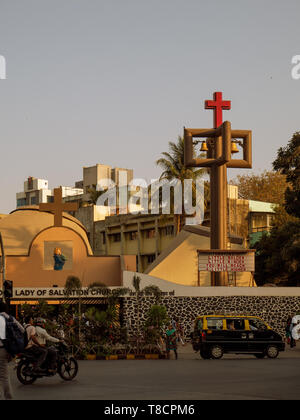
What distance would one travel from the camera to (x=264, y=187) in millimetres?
78062

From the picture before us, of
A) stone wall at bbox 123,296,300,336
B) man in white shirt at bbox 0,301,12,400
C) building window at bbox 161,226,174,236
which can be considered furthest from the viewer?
building window at bbox 161,226,174,236

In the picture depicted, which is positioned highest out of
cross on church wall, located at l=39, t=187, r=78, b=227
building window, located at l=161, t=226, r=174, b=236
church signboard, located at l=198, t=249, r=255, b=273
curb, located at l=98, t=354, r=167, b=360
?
building window, located at l=161, t=226, r=174, b=236

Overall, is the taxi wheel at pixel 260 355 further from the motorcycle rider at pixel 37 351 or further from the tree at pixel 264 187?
the tree at pixel 264 187

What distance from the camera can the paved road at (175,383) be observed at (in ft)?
44.5

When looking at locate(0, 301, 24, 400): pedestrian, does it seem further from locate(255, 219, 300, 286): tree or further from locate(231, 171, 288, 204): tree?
locate(231, 171, 288, 204): tree

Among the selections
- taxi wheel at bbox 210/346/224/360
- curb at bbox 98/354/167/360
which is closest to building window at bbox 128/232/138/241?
curb at bbox 98/354/167/360

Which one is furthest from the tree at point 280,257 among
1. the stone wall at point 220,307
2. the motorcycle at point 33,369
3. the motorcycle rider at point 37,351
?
the motorcycle rider at point 37,351

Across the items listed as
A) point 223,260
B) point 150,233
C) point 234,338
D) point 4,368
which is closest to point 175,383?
point 4,368

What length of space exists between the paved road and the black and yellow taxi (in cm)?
242

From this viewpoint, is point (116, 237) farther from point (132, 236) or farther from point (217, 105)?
point (217, 105)

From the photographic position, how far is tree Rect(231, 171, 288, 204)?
75.4 meters

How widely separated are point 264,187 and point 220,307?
4414cm

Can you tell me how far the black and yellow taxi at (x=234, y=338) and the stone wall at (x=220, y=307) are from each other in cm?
936

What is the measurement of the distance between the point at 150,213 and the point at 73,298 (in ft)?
97.7
